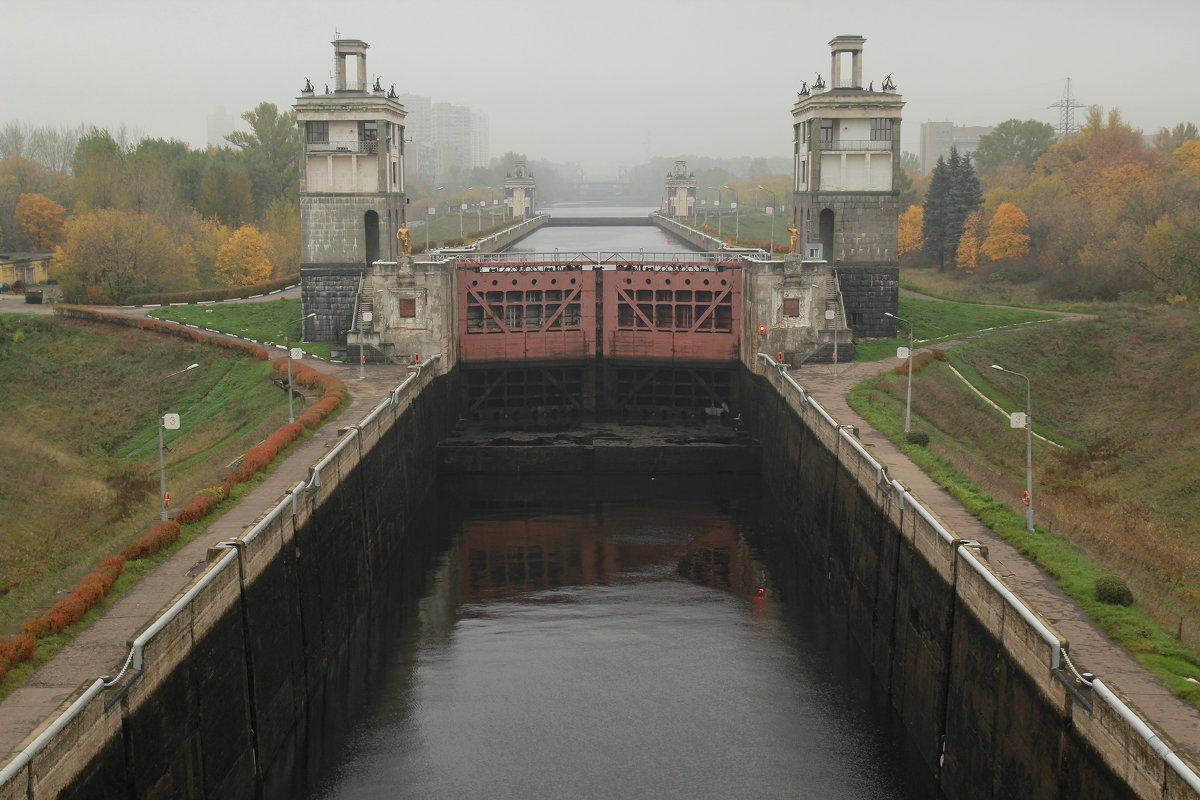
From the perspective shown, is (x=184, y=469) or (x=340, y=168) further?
(x=340, y=168)

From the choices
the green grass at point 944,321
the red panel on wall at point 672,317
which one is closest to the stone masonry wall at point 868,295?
the green grass at point 944,321

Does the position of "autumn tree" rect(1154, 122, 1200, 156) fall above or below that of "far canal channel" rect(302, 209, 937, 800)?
above

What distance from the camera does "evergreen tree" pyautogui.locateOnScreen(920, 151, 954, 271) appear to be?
113m

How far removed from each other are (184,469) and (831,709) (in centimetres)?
2693

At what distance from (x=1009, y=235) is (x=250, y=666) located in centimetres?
8759

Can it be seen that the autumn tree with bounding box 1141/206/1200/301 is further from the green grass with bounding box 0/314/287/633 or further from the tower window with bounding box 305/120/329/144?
the green grass with bounding box 0/314/287/633

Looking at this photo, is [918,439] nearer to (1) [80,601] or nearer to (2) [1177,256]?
(1) [80,601]

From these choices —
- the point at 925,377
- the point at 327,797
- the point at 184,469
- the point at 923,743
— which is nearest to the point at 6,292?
the point at 184,469

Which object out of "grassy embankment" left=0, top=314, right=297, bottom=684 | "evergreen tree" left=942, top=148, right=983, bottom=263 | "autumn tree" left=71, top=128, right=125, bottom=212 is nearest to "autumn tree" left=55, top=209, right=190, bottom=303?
"grassy embankment" left=0, top=314, right=297, bottom=684

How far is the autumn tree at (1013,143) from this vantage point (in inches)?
6368

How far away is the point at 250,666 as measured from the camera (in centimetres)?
2673

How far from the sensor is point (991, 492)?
34.9 m

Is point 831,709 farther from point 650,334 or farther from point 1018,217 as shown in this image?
point 1018,217

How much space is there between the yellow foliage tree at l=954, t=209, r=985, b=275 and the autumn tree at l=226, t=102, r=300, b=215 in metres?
68.8
